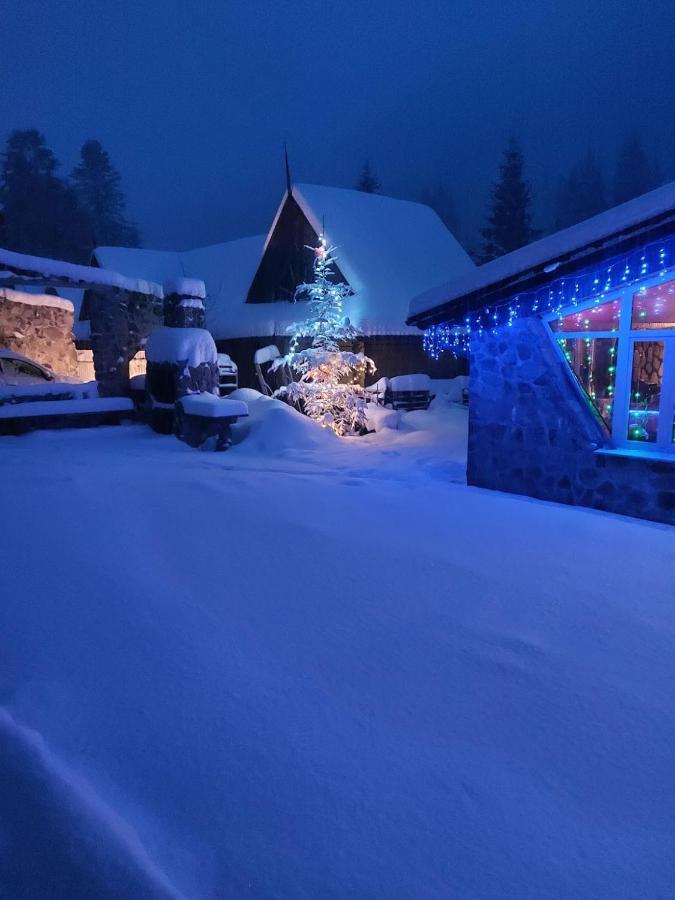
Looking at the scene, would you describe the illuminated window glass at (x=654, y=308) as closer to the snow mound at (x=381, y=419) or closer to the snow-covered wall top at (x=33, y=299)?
the snow mound at (x=381, y=419)

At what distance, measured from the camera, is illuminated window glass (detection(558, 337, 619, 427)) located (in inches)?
252

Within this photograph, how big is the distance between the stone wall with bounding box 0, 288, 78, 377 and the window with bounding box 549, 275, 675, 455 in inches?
612

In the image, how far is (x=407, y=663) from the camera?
2611mm

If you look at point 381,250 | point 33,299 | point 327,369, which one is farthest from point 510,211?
point 33,299

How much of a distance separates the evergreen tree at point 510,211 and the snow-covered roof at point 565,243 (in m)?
30.2

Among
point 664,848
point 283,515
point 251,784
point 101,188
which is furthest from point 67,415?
point 101,188

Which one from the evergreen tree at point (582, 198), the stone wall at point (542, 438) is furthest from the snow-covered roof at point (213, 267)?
the evergreen tree at point (582, 198)

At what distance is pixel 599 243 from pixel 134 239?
164ft

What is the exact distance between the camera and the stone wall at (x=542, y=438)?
572 centimetres

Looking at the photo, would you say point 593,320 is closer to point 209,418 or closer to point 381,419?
point 209,418

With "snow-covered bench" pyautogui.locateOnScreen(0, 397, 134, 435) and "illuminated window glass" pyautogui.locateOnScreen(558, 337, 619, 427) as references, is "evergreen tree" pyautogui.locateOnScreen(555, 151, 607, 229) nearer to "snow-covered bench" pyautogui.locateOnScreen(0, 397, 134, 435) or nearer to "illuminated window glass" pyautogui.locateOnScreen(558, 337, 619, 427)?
"illuminated window glass" pyautogui.locateOnScreen(558, 337, 619, 427)

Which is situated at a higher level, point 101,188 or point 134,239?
point 101,188

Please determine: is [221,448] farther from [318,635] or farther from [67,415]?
[318,635]

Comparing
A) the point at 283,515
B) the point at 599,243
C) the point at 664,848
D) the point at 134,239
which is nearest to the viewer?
the point at 664,848
